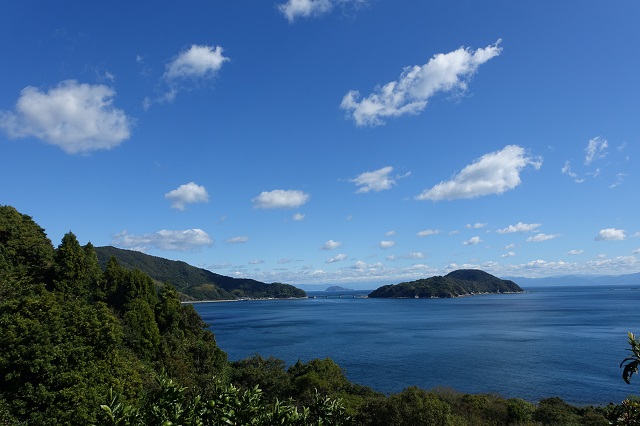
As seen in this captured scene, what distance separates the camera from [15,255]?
40.4 meters

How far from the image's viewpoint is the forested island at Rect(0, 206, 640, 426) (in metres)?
12.0

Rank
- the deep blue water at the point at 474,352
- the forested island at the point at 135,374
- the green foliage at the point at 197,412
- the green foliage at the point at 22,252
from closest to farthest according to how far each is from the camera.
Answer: the green foliage at the point at 197,412, the forested island at the point at 135,374, the green foliage at the point at 22,252, the deep blue water at the point at 474,352

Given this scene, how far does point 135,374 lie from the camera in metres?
25.5

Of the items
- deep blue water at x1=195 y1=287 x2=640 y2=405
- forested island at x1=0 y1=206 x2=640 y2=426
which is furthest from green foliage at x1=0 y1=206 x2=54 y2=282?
deep blue water at x1=195 y1=287 x2=640 y2=405

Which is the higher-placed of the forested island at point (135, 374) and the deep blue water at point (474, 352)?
the forested island at point (135, 374)

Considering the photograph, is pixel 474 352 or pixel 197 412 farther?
pixel 474 352

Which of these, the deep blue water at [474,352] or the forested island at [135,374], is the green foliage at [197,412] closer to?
the forested island at [135,374]

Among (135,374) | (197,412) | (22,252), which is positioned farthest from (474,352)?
(197,412)

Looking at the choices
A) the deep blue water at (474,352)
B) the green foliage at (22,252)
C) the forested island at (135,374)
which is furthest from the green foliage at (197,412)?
the deep blue water at (474,352)

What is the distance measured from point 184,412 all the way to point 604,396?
174ft

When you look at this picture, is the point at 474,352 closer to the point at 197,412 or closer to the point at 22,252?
the point at 22,252

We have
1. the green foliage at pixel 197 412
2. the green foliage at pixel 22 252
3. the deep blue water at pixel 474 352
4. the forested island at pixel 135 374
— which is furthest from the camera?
the deep blue water at pixel 474 352

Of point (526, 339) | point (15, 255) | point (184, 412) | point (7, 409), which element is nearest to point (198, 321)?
point (15, 255)

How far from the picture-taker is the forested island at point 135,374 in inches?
473
